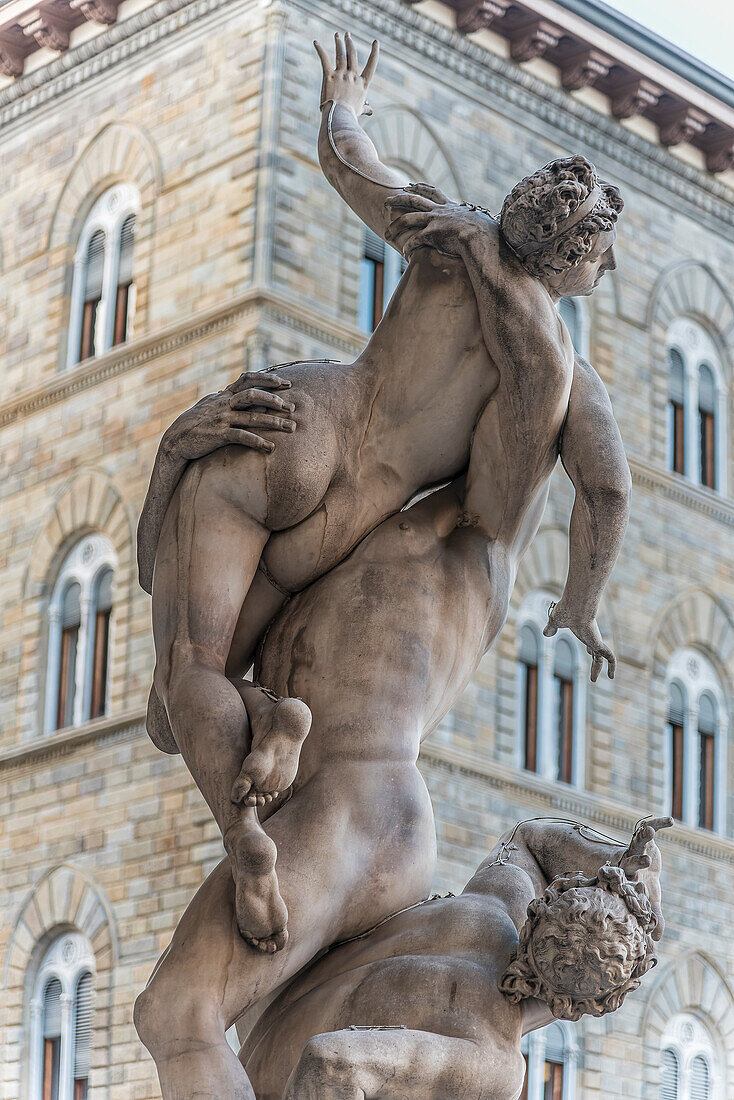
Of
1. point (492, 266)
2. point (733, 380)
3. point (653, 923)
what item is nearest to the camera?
point (653, 923)

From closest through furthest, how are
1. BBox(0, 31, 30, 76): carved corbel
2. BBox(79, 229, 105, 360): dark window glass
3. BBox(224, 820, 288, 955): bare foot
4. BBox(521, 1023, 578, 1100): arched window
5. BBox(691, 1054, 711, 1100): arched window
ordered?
BBox(224, 820, 288, 955): bare foot
BBox(521, 1023, 578, 1100): arched window
BBox(691, 1054, 711, 1100): arched window
BBox(79, 229, 105, 360): dark window glass
BBox(0, 31, 30, 76): carved corbel

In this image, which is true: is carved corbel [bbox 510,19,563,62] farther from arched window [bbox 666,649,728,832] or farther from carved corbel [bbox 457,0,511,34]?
arched window [bbox 666,649,728,832]

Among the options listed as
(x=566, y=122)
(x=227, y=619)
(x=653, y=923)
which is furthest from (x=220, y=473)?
(x=566, y=122)

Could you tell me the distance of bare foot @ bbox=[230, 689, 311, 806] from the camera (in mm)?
2330

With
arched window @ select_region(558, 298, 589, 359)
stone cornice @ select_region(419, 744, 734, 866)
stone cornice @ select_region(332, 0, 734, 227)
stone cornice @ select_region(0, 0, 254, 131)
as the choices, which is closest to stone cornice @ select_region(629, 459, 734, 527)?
arched window @ select_region(558, 298, 589, 359)

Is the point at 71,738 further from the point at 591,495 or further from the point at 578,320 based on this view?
the point at 591,495

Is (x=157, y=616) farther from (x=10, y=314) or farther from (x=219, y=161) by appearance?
(x=10, y=314)

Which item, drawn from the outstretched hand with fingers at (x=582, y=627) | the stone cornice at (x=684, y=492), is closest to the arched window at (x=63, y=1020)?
the stone cornice at (x=684, y=492)

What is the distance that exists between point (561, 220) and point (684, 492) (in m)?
14.8

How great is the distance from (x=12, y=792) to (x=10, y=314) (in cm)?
402

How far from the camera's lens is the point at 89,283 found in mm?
16266

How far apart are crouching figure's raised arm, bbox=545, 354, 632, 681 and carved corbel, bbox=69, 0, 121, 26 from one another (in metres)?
14.3

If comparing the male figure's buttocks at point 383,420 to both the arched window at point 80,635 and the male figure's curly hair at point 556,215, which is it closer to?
the male figure's curly hair at point 556,215

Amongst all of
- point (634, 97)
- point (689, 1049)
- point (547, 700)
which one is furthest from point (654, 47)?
point (689, 1049)
